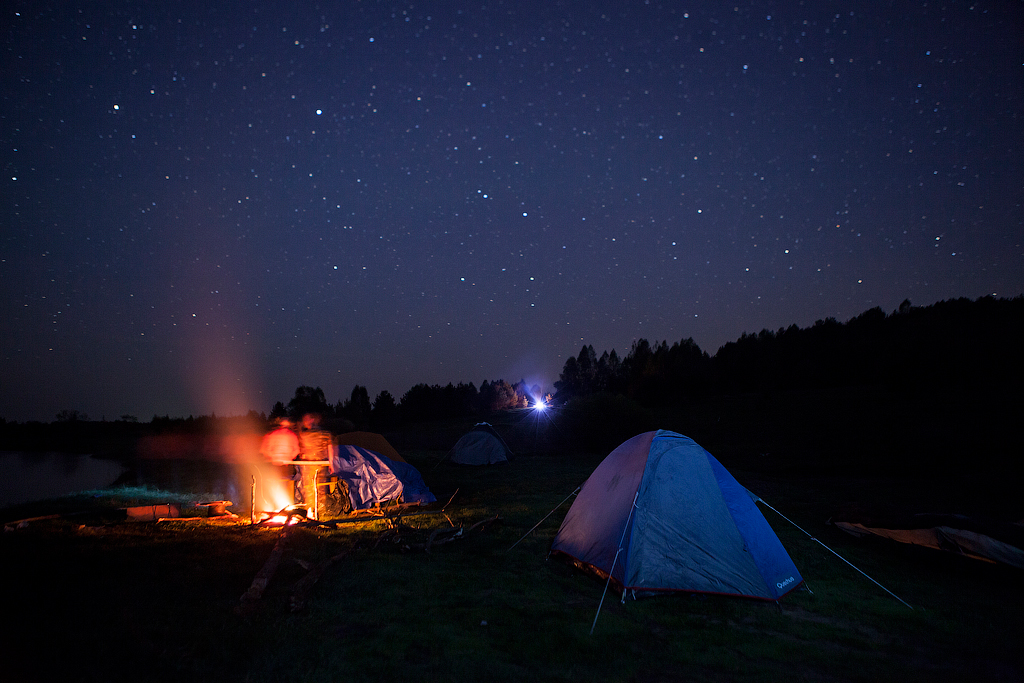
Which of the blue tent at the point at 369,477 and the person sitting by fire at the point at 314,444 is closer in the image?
the person sitting by fire at the point at 314,444

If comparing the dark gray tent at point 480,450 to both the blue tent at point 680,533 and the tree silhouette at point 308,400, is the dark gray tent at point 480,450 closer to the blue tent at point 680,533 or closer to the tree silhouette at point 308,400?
the blue tent at point 680,533

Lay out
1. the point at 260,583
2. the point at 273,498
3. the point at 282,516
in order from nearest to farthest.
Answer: the point at 260,583, the point at 282,516, the point at 273,498

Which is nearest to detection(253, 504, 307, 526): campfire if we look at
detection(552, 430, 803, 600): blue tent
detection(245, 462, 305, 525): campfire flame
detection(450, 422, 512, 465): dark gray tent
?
detection(245, 462, 305, 525): campfire flame

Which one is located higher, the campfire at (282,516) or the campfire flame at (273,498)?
the campfire flame at (273,498)

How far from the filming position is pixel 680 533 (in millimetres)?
6945


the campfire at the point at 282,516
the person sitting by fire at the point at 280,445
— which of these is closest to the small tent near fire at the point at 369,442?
the person sitting by fire at the point at 280,445

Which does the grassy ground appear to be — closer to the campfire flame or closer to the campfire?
the campfire

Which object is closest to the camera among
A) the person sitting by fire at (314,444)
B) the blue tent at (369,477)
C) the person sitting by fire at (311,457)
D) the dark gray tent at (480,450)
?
the person sitting by fire at (311,457)

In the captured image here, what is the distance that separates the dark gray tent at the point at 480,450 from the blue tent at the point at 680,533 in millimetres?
18154

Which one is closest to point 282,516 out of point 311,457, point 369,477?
point 311,457

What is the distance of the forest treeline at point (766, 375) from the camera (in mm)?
33625

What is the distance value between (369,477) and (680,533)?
9.38 m

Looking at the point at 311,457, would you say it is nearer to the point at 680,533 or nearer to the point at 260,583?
the point at 260,583

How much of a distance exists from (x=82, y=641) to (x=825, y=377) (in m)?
54.1
